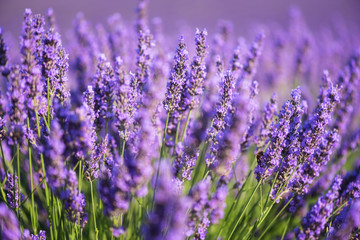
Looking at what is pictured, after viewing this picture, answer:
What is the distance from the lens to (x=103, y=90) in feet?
5.76

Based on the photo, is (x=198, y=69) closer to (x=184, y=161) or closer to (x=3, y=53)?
(x=184, y=161)

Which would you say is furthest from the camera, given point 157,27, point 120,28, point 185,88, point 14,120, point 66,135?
point 157,27

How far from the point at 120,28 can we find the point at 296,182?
9.89 feet

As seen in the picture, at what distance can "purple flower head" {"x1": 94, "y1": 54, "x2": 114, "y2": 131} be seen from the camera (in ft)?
5.72

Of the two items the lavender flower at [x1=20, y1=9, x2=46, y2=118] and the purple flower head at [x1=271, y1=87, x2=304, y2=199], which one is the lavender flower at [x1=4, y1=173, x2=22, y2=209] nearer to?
the lavender flower at [x1=20, y1=9, x2=46, y2=118]

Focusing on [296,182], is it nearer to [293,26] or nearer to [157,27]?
[157,27]

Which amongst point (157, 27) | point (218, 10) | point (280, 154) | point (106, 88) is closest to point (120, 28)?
point (157, 27)

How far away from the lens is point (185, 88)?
6.02 feet

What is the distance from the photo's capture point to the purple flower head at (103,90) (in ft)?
5.72

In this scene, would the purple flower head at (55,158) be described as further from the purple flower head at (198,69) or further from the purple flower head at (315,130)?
the purple flower head at (315,130)

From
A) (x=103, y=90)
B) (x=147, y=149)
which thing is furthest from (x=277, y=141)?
(x=103, y=90)

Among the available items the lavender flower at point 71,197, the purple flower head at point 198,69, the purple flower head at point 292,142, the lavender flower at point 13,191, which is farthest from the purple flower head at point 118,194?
the purple flower head at point 292,142

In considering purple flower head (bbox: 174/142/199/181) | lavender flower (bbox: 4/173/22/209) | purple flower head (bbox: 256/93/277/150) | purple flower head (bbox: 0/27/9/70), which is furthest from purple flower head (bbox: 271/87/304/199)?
purple flower head (bbox: 0/27/9/70)

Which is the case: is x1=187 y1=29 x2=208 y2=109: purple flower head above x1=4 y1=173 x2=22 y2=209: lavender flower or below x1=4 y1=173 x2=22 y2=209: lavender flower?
above
